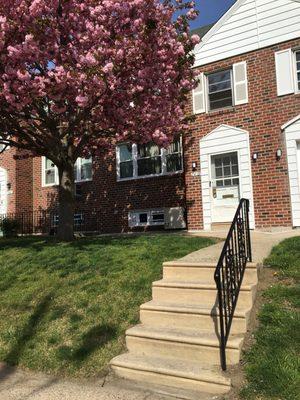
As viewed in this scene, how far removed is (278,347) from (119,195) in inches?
483

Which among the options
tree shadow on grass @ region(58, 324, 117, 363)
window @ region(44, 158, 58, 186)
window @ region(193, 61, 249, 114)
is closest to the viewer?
tree shadow on grass @ region(58, 324, 117, 363)

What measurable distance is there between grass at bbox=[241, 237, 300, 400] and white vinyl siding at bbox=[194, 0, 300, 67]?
8957 millimetres

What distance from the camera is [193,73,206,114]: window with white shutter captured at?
14034 millimetres

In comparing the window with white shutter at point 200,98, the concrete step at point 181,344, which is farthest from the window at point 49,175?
the concrete step at point 181,344

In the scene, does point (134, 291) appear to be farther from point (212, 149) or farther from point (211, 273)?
point (212, 149)

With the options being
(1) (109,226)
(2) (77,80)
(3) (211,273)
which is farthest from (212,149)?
(3) (211,273)

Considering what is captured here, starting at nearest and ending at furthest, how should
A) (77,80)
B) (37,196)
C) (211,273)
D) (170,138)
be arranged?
1. (211,273)
2. (77,80)
3. (170,138)
4. (37,196)

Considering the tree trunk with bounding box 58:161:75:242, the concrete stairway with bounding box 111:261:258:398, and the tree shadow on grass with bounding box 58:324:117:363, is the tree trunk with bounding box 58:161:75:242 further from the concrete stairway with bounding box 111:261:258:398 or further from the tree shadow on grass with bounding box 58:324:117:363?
the tree shadow on grass with bounding box 58:324:117:363

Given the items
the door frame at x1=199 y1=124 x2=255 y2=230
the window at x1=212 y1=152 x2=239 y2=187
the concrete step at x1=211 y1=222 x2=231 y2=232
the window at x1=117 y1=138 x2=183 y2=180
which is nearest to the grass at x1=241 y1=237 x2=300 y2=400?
the door frame at x1=199 y1=124 x2=255 y2=230

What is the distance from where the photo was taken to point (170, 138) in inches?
451

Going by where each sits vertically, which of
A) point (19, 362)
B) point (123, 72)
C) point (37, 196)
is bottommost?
point (19, 362)

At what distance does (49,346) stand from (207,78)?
10.9 meters

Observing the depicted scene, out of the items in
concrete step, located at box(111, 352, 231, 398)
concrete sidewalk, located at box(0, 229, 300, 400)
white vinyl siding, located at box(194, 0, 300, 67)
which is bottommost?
concrete sidewalk, located at box(0, 229, 300, 400)

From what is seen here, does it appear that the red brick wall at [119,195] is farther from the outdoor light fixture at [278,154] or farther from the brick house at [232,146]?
the outdoor light fixture at [278,154]
